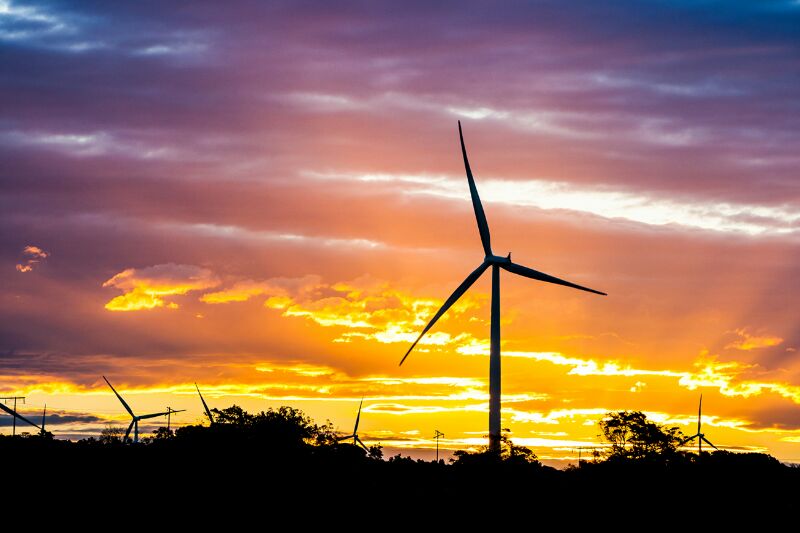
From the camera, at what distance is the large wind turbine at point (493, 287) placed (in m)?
114

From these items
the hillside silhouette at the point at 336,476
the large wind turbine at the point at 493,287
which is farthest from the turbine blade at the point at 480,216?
the hillside silhouette at the point at 336,476

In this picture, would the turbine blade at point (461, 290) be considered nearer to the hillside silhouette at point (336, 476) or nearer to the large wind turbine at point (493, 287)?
the large wind turbine at point (493, 287)

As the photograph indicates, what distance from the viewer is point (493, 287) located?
394ft

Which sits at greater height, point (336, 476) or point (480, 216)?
point (480, 216)

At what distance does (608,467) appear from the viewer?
146m

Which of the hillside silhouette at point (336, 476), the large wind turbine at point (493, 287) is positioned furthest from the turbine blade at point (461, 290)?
the hillside silhouette at point (336, 476)

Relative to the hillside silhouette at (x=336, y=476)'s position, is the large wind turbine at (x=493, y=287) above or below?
above

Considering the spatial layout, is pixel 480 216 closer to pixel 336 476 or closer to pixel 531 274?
pixel 531 274

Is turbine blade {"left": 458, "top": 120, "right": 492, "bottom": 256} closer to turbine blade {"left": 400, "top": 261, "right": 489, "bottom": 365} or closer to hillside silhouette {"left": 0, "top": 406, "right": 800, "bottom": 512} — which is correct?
turbine blade {"left": 400, "top": 261, "right": 489, "bottom": 365}

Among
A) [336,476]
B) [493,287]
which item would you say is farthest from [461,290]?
[336,476]

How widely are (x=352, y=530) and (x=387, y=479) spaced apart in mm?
25403

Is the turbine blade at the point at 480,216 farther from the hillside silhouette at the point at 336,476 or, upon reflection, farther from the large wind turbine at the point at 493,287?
the hillside silhouette at the point at 336,476

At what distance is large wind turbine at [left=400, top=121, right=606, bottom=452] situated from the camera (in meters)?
114

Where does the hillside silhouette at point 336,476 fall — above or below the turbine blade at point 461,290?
below
